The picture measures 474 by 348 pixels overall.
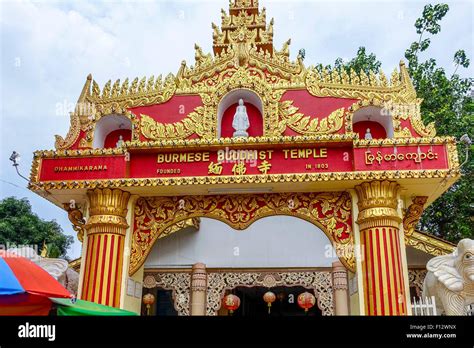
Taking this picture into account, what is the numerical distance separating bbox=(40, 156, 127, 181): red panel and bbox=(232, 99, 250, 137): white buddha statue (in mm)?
2222

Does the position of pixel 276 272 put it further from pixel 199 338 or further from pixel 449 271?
pixel 199 338

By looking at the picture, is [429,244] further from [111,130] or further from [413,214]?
[111,130]

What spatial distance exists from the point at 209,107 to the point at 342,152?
107 inches

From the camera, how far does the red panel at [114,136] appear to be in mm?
10539

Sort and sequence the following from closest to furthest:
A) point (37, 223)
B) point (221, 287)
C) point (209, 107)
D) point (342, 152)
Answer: point (342, 152)
point (209, 107)
point (221, 287)
point (37, 223)

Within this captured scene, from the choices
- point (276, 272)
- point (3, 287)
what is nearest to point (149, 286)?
point (276, 272)

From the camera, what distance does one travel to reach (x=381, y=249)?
8734 millimetres

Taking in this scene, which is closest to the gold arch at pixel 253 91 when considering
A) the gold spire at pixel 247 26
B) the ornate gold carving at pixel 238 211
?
the ornate gold carving at pixel 238 211

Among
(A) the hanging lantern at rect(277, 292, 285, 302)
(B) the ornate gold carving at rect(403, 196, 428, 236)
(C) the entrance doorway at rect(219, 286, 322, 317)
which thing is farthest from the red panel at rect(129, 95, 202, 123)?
(A) the hanging lantern at rect(277, 292, 285, 302)

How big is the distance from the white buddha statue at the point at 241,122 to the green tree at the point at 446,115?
8.09m

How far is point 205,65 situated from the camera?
34.0 ft

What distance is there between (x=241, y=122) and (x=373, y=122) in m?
2.71

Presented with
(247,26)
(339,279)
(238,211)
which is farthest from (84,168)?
(339,279)

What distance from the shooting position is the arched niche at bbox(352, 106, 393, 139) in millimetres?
9770
